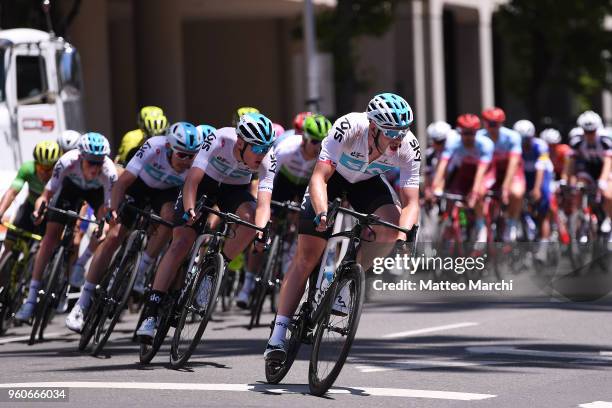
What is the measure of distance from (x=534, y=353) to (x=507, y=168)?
740 centimetres

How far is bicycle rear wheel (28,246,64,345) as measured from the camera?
40.1ft

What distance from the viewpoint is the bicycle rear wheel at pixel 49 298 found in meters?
12.2

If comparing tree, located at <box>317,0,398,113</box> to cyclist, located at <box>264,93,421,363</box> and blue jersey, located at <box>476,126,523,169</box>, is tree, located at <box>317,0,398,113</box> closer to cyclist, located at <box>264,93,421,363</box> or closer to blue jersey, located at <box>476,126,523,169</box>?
blue jersey, located at <box>476,126,523,169</box>

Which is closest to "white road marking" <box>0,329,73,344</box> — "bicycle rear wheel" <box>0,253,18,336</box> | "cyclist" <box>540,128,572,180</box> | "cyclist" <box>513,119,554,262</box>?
"bicycle rear wheel" <box>0,253,18,336</box>

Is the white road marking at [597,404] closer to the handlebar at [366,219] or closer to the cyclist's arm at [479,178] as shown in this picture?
the handlebar at [366,219]

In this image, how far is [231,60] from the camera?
39.5m

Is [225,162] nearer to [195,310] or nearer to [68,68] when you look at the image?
[195,310]

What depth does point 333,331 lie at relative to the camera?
8.46 m

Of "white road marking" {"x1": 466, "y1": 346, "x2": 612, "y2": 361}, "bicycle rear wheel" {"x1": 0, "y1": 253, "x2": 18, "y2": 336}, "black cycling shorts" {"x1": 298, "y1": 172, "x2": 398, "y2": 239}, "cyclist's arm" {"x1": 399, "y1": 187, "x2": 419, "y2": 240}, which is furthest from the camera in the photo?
"bicycle rear wheel" {"x1": 0, "y1": 253, "x2": 18, "y2": 336}

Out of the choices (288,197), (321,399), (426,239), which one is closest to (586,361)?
(321,399)

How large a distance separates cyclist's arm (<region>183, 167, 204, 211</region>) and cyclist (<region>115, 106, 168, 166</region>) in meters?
3.27

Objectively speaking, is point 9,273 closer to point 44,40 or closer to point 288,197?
point 288,197

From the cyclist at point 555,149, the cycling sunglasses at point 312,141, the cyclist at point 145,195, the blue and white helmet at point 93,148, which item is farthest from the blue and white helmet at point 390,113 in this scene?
the cyclist at point 555,149

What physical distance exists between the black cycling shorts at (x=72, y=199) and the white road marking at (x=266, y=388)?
3.76 metres
